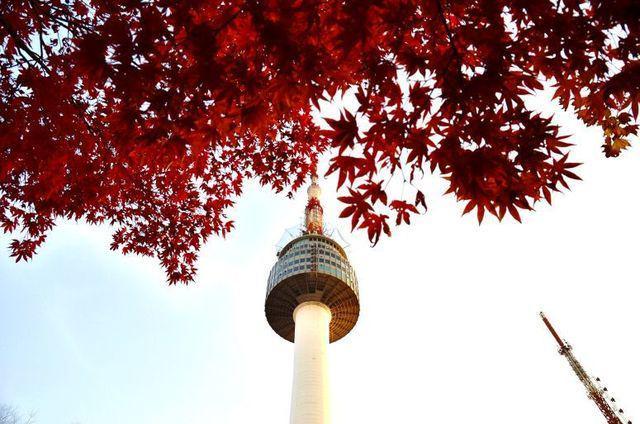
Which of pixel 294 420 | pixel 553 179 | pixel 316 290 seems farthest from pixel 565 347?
pixel 553 179

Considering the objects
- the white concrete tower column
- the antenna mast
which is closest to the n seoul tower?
the white concrete tower column

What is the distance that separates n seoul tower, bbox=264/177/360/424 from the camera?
2678 centimetres

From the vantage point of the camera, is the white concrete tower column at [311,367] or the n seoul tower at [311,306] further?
the n seoul tower at [311,306]

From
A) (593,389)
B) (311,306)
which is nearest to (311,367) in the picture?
(311,306)

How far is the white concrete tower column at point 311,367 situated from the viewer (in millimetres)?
25859

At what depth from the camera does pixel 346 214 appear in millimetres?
3275

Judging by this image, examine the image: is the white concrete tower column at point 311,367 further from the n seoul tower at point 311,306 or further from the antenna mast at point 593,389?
the antenna mast at point 593,389

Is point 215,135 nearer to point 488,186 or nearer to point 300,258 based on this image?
point 488,186

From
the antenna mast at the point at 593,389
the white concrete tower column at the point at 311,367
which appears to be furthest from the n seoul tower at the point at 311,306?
the antenna mast at the point at 593,389

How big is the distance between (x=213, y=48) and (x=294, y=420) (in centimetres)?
2728

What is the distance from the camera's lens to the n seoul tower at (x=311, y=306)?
87.9 ft

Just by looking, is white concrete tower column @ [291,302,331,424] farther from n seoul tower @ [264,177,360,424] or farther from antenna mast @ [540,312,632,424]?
antenna mast @ [540,312,632,424]

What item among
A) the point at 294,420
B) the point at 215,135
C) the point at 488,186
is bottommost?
the point at 488,186

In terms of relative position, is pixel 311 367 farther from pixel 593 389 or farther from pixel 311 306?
pixel 593 389
